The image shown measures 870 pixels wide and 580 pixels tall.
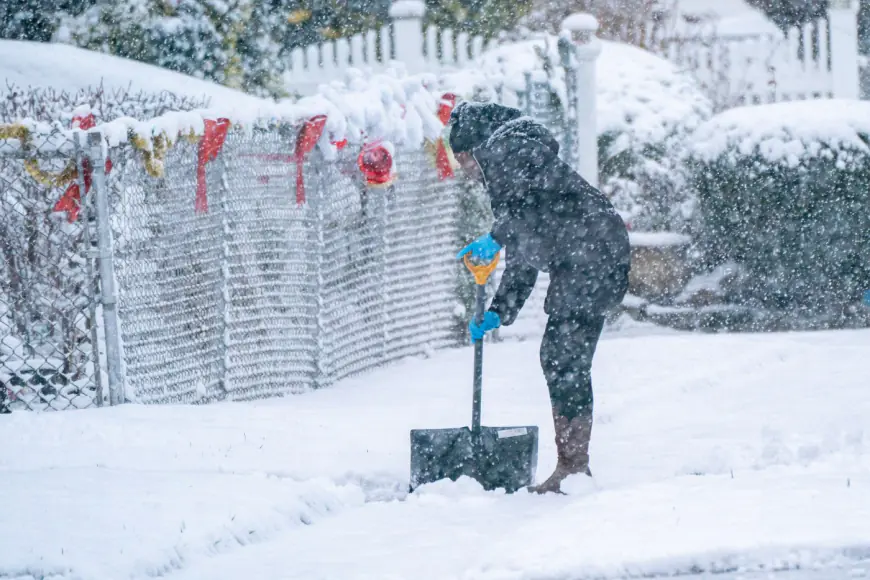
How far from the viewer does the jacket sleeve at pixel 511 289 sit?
5.92 metres

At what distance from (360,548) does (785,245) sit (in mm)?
→ 6993

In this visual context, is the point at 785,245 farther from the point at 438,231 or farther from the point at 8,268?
the point at 8,268

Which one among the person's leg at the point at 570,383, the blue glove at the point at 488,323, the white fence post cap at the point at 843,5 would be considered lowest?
the person's leg at the point at 570,383

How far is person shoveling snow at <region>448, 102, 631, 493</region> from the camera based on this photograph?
5.77 m

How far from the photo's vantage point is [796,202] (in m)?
11.0

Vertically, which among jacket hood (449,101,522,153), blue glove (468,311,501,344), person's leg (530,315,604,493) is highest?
jacket hood (449,101,522,153)

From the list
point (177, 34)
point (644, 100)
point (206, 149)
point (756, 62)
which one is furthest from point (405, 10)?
point (206, 149)

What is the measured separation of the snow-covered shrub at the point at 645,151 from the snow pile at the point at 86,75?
11.6 ft

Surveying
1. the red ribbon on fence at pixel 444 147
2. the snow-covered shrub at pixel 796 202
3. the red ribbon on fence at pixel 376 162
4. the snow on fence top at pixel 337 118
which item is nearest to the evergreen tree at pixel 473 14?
the snow-covered shrub at pixel 796 202

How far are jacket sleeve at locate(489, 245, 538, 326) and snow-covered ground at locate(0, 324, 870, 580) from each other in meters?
0.78

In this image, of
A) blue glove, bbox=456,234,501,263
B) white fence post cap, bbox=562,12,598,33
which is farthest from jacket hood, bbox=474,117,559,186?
white fence post cap, bbox=562,12,598,33

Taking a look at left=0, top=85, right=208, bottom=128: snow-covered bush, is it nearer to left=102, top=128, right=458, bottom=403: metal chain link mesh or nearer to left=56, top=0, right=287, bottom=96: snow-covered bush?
left=102, top=128, right=458, bottom=403: metal chain link mesh

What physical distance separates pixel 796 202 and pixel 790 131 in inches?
24.2

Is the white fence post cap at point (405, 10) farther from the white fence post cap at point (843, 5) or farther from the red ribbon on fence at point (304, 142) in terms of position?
the red ribbon on fence at point (304, 142)
